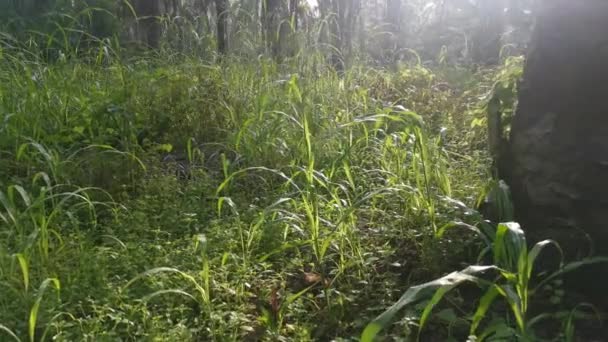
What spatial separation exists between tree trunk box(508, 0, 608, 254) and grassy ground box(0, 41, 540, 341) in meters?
0.32

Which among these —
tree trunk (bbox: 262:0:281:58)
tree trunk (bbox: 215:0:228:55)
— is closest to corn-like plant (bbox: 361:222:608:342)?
tree trunk (bbox: 262:0:281:58)

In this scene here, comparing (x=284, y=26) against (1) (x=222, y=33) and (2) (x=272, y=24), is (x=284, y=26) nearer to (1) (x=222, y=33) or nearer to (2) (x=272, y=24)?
(2) (x=272, y=24)

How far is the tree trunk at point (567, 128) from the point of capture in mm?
2482

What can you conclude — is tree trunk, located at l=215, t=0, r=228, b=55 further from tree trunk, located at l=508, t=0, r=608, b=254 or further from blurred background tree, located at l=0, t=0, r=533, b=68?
tree trunk, located at l=508, t=0, r=608, b=254

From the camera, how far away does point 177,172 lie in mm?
3768

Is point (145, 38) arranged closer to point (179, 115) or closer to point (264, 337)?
point (179, 115)

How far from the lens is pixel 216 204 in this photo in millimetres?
3236

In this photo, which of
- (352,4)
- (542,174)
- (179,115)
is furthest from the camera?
(352,4)

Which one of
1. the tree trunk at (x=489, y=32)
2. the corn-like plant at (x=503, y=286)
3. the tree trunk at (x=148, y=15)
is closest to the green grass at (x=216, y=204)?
the corn-like plant at (x=503, y=286)

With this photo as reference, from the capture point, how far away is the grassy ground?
2.32 metres

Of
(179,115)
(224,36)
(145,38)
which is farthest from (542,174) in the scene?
(145,38)

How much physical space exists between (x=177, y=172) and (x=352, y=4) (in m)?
4.21

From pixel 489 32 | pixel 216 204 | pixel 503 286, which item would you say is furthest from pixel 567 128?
pixel 489 32

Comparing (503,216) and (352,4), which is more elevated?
(352,4)
